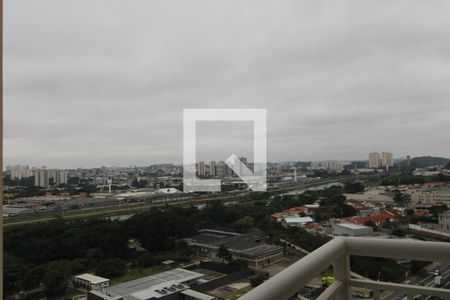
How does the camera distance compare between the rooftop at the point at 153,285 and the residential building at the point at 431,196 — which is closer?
the rooftop at the point at 153,285

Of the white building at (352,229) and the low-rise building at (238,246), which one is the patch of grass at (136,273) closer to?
the low-rise building at (238,246)

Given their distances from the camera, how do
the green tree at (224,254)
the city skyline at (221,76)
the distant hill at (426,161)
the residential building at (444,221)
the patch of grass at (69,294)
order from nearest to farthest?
the patch of grass at (69,294) → the city skyline at (221,76) → the green tree at (224,254) → the residential building at (444,221) → the distant hill at (426,161)

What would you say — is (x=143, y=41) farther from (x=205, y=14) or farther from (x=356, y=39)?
(x=356, y=39)

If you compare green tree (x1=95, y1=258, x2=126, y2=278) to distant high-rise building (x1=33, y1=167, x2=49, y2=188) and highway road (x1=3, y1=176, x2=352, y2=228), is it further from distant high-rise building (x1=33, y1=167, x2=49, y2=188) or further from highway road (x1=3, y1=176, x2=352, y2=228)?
distant high-rise building (x1=33, y1=167, x2=49, y2=188)

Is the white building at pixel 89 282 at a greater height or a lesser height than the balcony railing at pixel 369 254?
lesser

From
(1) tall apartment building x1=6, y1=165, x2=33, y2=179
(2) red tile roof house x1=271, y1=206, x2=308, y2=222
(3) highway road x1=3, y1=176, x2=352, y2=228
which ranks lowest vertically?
(2) red tile roof house x1=271, y1=206, x2=308, y2=222

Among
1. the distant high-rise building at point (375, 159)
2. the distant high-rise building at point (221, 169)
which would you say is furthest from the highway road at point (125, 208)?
the distant high-rise building at point (375, 159)

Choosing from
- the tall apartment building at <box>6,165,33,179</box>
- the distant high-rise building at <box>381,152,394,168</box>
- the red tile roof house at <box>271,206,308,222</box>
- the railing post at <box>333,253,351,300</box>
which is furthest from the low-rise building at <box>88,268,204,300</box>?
the distant high-rise building at <box>381,152,394,168</box>

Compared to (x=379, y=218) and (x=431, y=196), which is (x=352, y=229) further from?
(x=431, y=196)
